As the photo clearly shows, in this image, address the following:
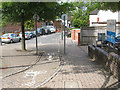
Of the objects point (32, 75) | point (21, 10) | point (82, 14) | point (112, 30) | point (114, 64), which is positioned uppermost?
→ point (82, 14)

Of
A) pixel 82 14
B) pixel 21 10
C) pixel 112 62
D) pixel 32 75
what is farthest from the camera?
pixel 82 14

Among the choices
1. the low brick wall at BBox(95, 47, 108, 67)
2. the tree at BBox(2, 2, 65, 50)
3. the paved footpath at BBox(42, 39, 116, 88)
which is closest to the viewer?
the paved footpath at BBox(42, 39, 116, 88)

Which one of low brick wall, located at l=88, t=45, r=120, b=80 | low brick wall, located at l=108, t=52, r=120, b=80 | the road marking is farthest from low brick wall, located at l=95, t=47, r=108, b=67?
the road marking

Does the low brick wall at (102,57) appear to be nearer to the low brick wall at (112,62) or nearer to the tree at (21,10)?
the low brick wall at (112,62)

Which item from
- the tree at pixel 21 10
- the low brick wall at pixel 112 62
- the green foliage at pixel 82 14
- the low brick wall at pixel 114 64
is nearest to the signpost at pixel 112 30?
the low brick wall at pixel 112 62

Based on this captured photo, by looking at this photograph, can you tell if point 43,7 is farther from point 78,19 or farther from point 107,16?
point 78,19

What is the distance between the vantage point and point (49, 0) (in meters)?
10.2

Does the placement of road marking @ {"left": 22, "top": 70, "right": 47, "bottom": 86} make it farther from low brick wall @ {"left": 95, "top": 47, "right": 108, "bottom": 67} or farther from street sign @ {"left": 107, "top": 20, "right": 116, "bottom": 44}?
street sign @ {"left": 107, "top": 20, "right": 116, "bottom": 44}

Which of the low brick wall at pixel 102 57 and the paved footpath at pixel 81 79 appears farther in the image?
the low brick wall at pixel 102 57

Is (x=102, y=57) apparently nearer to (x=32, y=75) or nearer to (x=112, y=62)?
(x=112, y=62)

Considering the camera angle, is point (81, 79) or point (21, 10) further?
point (21, 10)

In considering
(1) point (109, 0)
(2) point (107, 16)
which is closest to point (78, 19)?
(2) point (107, 16)

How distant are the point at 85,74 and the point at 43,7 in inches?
267

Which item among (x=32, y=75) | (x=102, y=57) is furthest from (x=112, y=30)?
(x=32, y=75)
